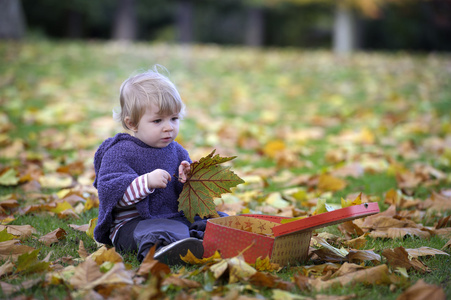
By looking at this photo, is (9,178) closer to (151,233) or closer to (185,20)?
(151,233)

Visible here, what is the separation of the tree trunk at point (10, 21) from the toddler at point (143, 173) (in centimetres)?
1012

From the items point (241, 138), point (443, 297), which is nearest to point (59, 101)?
point (241, 138)

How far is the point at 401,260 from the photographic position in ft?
6.69

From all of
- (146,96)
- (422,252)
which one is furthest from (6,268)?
(422,252)

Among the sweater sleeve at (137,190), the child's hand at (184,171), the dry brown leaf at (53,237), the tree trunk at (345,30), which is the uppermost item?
the tree trunk at (345,30)

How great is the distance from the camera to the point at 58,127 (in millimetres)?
5516

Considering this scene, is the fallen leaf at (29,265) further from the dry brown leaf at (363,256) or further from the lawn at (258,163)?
the dry brown leaf at (363,256)

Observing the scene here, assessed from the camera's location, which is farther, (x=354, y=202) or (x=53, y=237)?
(x=53, y=237)

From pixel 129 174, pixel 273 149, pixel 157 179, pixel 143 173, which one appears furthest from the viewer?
pixel 273 149

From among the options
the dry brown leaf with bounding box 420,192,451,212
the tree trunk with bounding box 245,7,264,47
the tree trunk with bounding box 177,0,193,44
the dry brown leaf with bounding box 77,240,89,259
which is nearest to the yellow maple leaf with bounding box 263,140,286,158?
the dry brown leaf with bounding box 420,192,451,212

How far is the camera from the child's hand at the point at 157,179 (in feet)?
6.86

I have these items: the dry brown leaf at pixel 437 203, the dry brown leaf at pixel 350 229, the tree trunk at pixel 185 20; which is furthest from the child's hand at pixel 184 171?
the tree trunk at pixel 185 20

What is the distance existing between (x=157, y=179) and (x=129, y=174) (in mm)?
188

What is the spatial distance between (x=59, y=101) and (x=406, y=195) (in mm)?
5128
